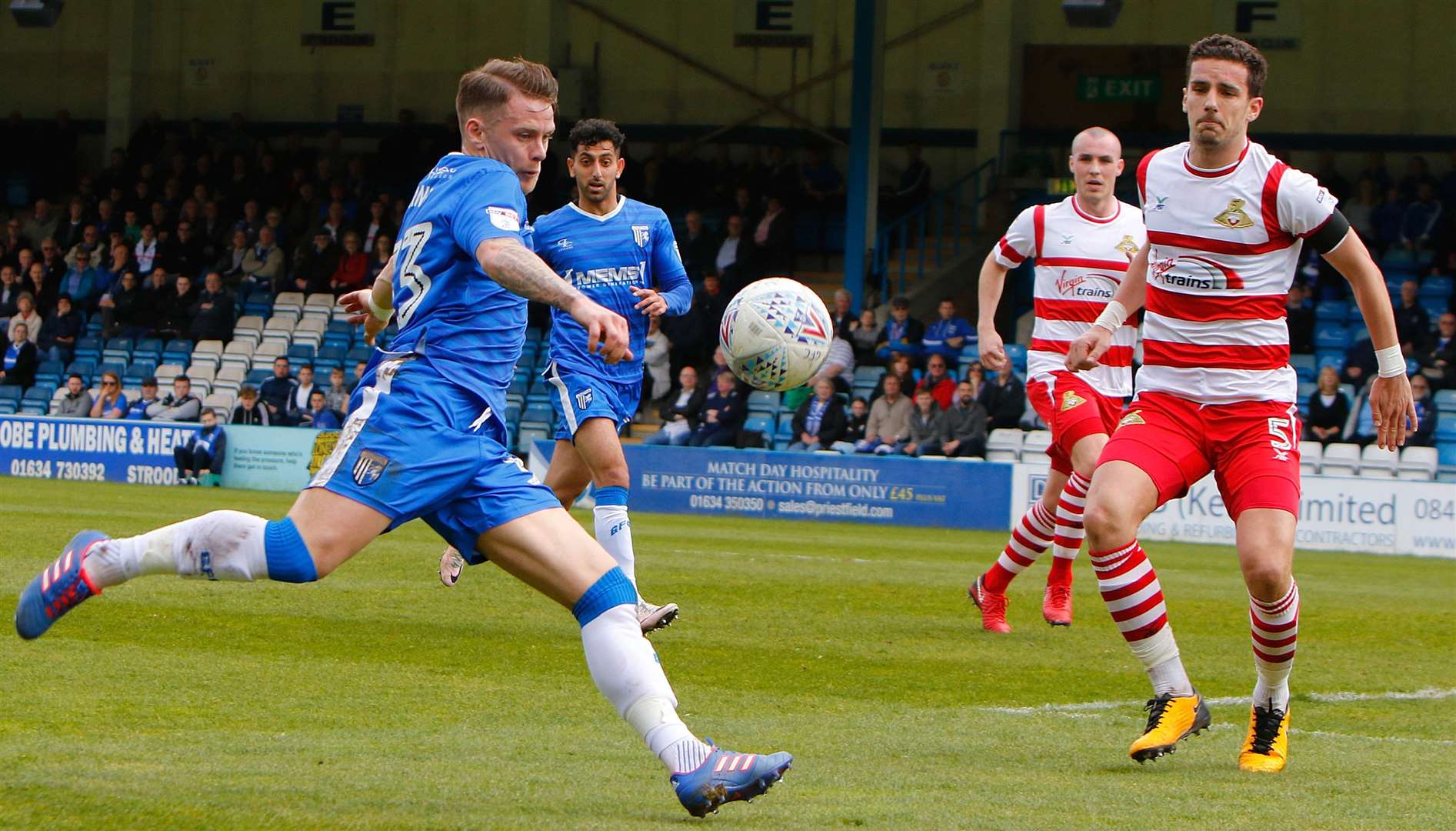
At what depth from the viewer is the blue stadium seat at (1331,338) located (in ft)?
72.6

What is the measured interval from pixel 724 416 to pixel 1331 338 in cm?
773

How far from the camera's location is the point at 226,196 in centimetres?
3094

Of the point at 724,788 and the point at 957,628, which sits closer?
the point at 724,788

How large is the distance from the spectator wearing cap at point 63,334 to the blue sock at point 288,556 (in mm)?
25043

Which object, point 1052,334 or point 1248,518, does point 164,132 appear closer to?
point 1052,334

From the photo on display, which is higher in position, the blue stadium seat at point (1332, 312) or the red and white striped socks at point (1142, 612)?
the blue stadium seat at point (1332, 312)

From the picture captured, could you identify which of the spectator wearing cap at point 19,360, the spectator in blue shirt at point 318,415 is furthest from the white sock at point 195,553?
the spectator wearing cap at point 19,360

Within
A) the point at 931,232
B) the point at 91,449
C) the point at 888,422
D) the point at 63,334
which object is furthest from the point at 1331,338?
the point at 63,334

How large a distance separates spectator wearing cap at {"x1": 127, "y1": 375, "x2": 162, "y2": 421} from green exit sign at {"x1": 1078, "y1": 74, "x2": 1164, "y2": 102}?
50.9 ft

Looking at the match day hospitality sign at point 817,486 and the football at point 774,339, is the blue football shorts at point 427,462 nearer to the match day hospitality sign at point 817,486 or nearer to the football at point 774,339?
the football at point 774,339

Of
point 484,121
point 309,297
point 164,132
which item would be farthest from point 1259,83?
point 164,132

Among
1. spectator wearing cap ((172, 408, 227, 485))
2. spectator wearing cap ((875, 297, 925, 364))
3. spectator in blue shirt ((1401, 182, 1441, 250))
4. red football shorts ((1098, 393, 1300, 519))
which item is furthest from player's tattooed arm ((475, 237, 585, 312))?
spectator in blue shirt ((1401, 182, 1441, 250))

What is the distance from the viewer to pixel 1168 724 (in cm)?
575

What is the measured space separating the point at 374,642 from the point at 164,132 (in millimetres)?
27961
